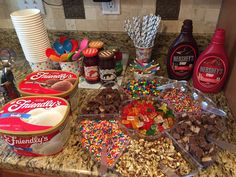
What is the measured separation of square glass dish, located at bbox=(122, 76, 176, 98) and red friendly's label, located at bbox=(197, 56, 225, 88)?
0.41 feet

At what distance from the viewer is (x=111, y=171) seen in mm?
594

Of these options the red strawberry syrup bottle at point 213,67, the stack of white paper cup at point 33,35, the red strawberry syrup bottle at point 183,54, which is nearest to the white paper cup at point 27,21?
the stack of white paper cup at point 33,35

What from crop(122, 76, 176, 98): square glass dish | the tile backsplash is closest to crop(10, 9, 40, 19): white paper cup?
the tile backsplash

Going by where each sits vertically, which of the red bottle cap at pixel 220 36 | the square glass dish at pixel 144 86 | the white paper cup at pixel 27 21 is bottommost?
the square glass dish at pixel 144 86

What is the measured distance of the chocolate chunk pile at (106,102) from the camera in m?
0.75

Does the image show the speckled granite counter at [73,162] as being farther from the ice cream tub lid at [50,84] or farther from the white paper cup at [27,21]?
the white paper cup at [27,21]

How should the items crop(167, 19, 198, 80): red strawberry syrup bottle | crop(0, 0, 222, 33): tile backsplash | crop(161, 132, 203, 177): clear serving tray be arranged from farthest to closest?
1. crop(0, 0, 222, 33): tile backsplash
2. crop(167, 19, 198, 80): red strawberry syrup bottle
3. crop(161, 132, 203, 177): clear serving tray

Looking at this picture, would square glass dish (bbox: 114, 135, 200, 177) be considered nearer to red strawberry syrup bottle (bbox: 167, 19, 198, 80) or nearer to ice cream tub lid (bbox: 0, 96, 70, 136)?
ice cream tub lid (bbox: 0, 96, 70, 136)

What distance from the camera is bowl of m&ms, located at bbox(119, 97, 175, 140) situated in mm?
680

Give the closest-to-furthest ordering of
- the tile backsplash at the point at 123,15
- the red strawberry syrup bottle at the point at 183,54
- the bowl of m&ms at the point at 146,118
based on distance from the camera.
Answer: the bowl of m&ms at the point at 146,118 < the red strawberry syrup bottle at the point at 183,54 < the tile backsplash at the point at 123,15

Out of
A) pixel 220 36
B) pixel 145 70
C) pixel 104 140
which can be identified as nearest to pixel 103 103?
pixel 104 140

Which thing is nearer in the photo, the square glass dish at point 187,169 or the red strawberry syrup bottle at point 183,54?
the square glass dish at point 187,169

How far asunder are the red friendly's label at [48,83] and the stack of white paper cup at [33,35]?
0.14 m

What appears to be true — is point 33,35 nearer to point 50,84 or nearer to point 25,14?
point 25,14
